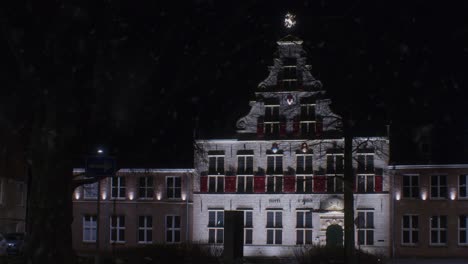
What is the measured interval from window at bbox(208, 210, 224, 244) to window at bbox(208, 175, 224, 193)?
160 centimetres

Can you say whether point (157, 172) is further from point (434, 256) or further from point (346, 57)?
point (346, 57)

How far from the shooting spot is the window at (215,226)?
57.9 meters

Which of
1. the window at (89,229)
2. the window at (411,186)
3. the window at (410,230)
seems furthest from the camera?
the window at (89,229)

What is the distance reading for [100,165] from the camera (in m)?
20.1

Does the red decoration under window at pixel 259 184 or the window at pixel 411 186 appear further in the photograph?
the red decoration under window at pixel 259 184

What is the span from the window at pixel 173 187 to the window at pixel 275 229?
24.4 ft

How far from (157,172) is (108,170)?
40372mm

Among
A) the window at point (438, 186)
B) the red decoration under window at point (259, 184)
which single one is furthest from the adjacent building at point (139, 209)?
the window at point (438, 186)

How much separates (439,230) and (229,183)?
49.4 ft

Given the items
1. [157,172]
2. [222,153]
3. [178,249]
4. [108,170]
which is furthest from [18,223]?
[108,170]

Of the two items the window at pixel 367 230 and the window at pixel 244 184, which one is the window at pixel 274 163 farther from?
the window at pixel 367 230

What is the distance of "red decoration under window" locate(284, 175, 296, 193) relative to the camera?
56562 millimetres

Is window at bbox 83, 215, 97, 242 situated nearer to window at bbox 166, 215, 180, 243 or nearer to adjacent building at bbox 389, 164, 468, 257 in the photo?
window at bbox 166, 215, 180, 243

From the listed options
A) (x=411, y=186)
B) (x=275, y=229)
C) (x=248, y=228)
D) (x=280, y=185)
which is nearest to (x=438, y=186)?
(x=411, y=186)
